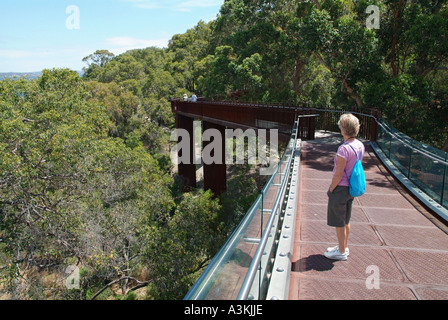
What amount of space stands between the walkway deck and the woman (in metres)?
0.40

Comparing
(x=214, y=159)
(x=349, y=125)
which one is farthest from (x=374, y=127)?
(x=214, y=159)

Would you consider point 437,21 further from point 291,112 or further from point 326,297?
point 326,297

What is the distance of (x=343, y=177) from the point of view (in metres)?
3.89

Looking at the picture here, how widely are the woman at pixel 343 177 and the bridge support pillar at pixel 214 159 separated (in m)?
19.3

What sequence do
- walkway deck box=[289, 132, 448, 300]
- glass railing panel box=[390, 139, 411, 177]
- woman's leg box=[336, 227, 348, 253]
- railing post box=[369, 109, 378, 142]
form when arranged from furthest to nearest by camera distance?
1. railing post box=[369, 109, 378, 142]
2. glass railing panel box=[390, 139, 411, 177]
3. woman's leg box=[336, 227, 348, 253]
4. walkway deck box=[289, 132, 448, 300]

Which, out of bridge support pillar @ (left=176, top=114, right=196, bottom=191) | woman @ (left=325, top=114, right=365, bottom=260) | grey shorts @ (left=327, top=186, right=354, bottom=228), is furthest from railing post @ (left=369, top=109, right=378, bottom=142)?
bridge support pillar @ (left=176, top=114, right=196, bottom=191)

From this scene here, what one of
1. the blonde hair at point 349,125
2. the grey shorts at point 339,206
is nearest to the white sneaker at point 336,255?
the grey shorts at point 339,206

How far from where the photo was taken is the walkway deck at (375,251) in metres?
3.44

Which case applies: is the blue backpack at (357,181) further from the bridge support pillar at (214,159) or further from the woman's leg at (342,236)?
the bridge support pillar at (214,159)

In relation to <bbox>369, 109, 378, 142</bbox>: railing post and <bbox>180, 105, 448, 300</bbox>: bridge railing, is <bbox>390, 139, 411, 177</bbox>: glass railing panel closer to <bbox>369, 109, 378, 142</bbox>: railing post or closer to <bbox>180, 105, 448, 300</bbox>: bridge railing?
<bbox>180, 105, 448, 300</bbox>: bridge railing

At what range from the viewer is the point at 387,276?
373cm

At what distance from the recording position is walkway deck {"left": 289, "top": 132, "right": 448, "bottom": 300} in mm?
3439
